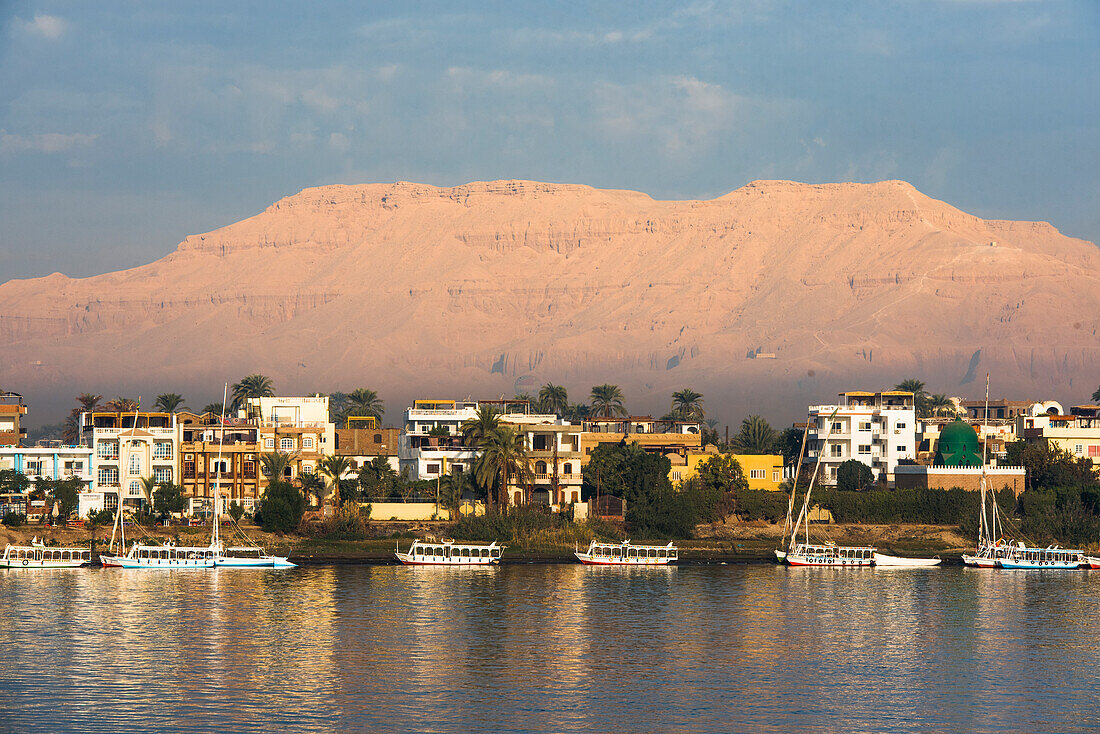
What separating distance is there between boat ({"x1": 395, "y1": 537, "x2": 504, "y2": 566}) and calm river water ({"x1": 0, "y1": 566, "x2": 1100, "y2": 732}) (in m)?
5.44

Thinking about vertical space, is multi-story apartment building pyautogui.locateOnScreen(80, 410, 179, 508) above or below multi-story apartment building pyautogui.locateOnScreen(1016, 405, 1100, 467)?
below

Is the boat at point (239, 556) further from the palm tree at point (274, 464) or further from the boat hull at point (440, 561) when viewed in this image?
the palm tree at point (274, 464)

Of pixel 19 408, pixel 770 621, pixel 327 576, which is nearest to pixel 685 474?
pixel 327 576

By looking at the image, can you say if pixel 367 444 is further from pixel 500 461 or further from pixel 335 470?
pixel 500 461

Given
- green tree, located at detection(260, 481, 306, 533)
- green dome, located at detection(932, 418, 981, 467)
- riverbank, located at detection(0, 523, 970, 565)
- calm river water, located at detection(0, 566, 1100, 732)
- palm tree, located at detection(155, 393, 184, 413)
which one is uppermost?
palm tree, located at detection(155, 393, 184, 413)

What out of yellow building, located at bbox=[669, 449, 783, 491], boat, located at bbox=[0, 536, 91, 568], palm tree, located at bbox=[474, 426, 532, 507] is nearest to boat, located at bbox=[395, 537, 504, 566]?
palm tree, located at bbox=[474, 426, 532, 507]

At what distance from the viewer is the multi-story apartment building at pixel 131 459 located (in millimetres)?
119312

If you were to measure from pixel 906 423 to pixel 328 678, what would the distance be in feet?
286

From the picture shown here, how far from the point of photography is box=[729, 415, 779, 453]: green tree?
158750 millimetres

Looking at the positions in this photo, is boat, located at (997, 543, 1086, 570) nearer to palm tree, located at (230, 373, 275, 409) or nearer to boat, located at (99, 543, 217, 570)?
boat, located at (99, 543, 217, 570)

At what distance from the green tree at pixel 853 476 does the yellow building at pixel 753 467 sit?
5314mm

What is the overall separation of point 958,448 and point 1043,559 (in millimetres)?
19176

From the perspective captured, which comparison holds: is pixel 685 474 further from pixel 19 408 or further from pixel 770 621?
pixel 19 408

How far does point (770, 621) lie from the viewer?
81.2 metres
